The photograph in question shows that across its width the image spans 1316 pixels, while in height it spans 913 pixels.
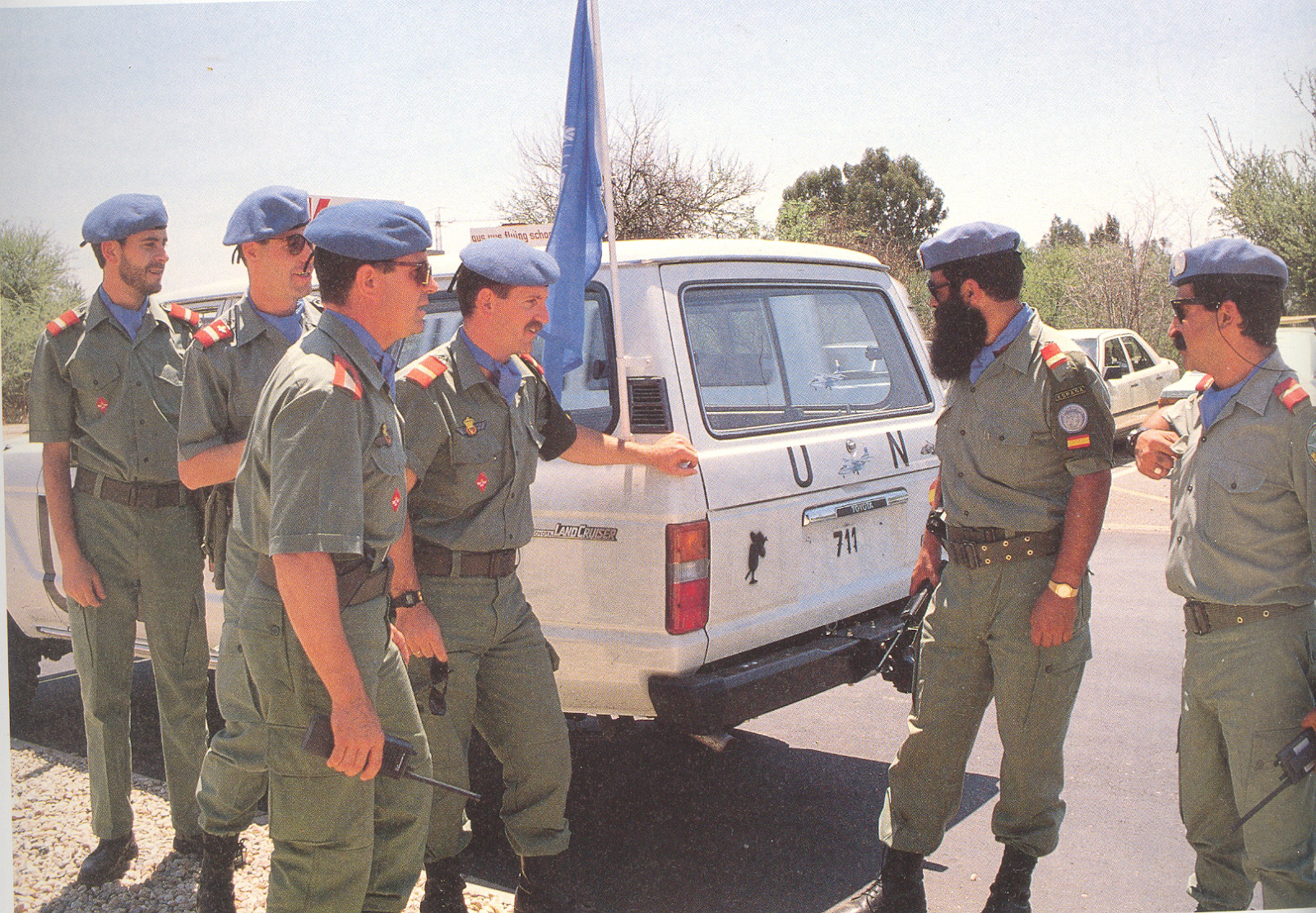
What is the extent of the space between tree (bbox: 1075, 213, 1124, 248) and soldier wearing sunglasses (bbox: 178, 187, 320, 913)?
1480cm

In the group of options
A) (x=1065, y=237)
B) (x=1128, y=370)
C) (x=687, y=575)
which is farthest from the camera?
(x=1065, y=237)

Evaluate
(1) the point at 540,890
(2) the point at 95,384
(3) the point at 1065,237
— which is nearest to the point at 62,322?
(2) the point at 95,384

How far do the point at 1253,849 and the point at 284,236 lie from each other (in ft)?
10.0

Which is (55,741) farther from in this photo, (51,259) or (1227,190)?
(1227,190)

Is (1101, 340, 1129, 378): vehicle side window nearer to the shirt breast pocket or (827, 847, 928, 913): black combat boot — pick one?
(827, 847, 928, 913): black combat boot

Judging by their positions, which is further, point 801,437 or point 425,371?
point 801,437

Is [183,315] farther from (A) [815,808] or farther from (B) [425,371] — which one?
(A) [815,808]

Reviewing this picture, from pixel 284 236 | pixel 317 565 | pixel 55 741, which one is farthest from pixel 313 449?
pixel 55 741

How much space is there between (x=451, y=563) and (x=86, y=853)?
78.1 inches

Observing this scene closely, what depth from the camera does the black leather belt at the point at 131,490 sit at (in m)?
3.42

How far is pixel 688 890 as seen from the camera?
11.3 ft

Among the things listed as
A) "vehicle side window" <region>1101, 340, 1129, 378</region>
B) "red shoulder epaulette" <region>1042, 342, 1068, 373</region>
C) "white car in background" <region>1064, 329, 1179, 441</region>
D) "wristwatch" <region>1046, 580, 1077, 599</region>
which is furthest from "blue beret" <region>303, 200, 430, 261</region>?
"vehicle side window" <region>1101, 340, 1129, 378</region>

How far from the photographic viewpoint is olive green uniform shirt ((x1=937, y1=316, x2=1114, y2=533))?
2.85 meters

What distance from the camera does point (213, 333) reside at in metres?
3.10
